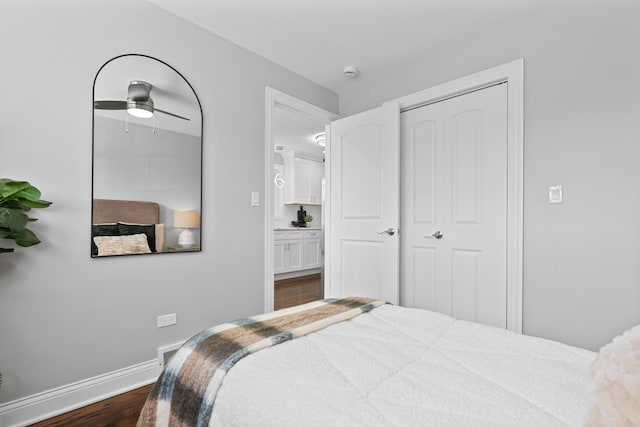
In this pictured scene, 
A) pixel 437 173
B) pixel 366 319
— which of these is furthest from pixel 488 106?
pixel 366 319

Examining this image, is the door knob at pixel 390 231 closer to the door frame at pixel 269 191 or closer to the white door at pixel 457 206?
the white door at pixel 457 206

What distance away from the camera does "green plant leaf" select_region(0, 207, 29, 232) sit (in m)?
1.40

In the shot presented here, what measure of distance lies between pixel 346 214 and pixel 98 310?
2.10 metres

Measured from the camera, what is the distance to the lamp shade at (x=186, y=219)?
2236 mm

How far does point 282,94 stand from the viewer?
114 inches

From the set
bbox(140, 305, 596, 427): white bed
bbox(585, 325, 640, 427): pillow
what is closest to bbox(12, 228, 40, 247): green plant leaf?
bbox(140, 305, 596, 427): white bed

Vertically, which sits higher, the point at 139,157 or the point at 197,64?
the point at 197,64

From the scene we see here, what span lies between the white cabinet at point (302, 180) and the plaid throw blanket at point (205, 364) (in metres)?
5.10

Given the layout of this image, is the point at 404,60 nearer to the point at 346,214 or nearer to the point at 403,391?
the point at 346,214

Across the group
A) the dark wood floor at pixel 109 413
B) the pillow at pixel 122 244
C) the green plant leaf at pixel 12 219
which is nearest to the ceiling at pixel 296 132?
the pillow at pixel 122 244

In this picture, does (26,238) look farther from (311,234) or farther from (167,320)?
(311,234)

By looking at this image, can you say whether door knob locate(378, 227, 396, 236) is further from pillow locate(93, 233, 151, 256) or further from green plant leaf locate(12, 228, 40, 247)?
green plant leaf locate(12, 228, 40, 247)

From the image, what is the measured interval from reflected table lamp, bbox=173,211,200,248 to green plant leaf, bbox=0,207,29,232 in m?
0.85

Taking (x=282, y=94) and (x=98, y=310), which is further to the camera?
(x=282, y=94)
